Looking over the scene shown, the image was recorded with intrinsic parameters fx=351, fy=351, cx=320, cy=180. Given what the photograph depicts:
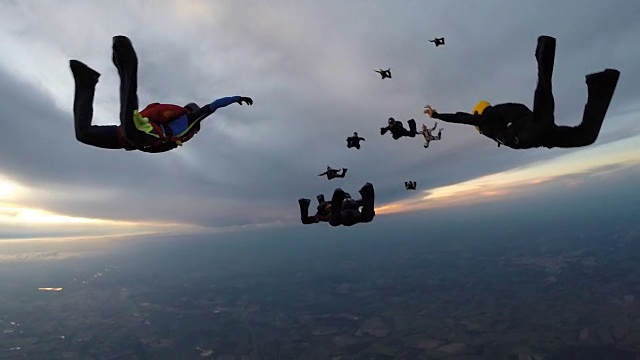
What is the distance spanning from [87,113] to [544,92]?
5802 millimetres

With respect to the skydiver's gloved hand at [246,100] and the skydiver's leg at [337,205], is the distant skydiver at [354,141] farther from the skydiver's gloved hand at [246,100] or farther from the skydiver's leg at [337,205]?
the skydiver's gloved hand at [246,100]

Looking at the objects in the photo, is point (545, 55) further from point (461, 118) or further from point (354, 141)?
point (354, 141)

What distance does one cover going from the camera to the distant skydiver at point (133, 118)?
3930 millimetres

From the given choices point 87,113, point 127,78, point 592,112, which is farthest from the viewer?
point 592,112

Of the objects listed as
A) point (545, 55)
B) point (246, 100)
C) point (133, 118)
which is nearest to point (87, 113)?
point (133, 118)

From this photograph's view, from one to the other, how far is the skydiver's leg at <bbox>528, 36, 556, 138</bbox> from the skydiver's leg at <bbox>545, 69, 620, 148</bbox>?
0.51m

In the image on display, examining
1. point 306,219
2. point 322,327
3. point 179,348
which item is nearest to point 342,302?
point 322,327

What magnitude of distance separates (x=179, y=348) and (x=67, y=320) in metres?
90.1

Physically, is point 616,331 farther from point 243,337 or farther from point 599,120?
point 599,120

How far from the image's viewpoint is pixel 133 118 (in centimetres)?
401

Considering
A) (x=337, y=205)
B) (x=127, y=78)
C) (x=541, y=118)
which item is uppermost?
(x=127, y=78)

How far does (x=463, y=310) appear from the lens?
158000 mm

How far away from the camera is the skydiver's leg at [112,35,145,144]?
3.71 metres

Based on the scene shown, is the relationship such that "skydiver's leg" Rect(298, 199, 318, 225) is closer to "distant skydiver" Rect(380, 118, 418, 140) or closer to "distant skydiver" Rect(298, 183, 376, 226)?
"distant skydiver" Rect(298, 183, 376, 226)
